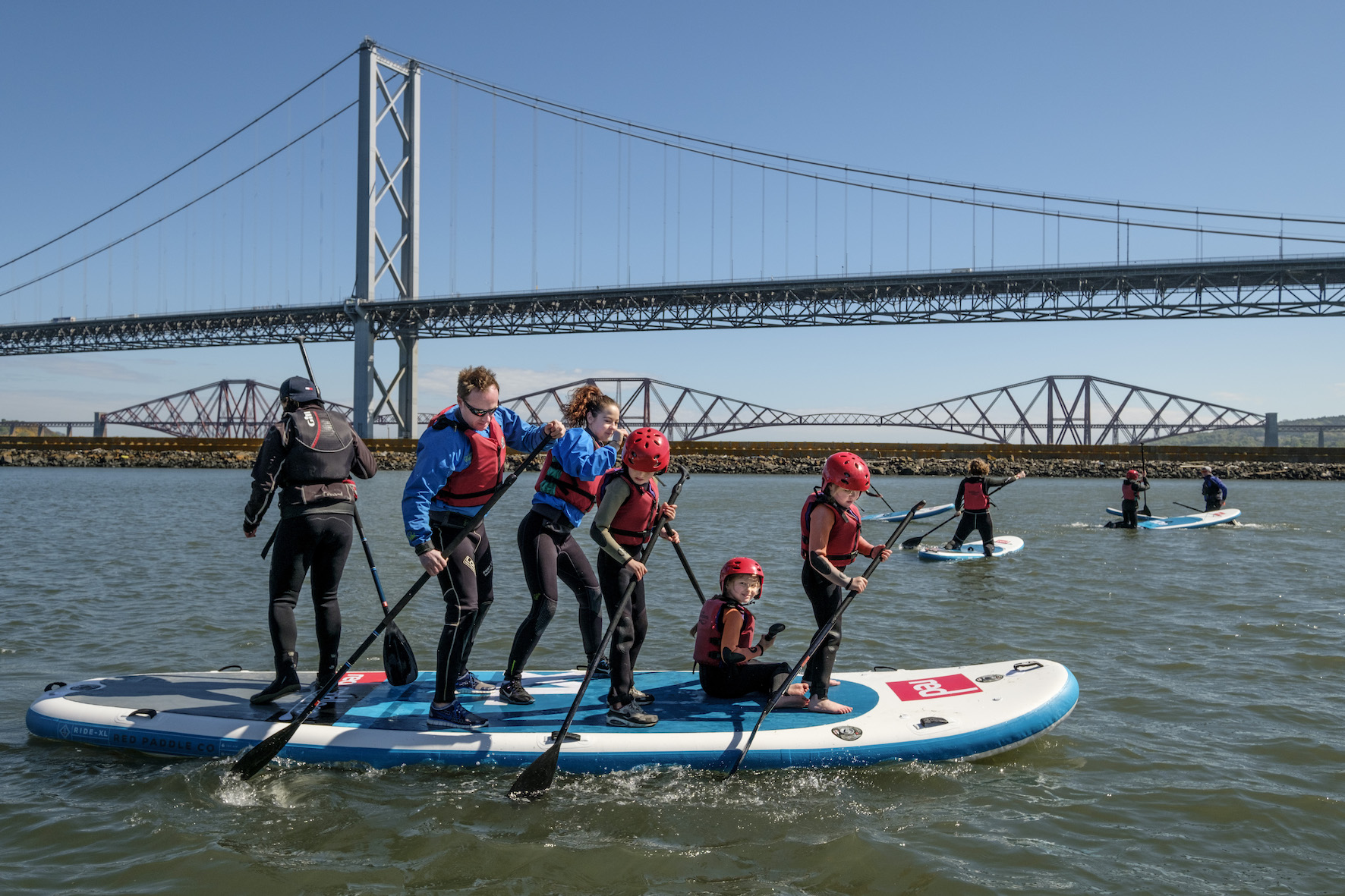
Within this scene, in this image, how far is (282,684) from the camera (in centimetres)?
515

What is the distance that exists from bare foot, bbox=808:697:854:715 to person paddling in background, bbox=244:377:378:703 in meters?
2.69

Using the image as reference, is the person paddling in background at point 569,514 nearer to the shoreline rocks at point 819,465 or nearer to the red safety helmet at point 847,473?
the red safety helmet at point 847,473

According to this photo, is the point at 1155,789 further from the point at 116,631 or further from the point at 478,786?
the point at 116,631

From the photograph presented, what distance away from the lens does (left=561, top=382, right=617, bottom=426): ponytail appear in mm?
5102

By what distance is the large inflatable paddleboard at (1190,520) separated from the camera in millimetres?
18938

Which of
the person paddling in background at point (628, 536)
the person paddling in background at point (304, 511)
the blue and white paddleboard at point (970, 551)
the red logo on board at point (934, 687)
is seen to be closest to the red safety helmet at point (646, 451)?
the person paddling in background at point (628, 536)

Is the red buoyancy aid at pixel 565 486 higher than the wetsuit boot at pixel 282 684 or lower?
higher

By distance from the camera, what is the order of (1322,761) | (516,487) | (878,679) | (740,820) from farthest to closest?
(516,487)
(878,679)
(1322,761)
(740,820)

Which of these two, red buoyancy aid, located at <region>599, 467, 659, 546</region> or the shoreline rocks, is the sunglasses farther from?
the shoreline rocks

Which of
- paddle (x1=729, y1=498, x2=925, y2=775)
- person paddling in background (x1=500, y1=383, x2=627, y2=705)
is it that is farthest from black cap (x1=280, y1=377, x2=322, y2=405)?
paddle (x1=729, y1=498, x2=925, y2=775)

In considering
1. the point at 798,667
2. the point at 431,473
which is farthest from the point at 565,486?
the point at 798,667

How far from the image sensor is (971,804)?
177 inches

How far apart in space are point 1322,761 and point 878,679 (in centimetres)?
242

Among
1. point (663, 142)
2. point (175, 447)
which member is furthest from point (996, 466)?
point (175, 447)
